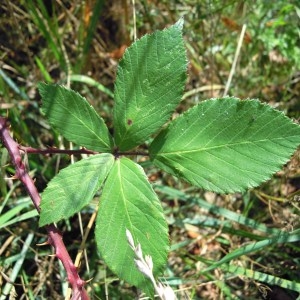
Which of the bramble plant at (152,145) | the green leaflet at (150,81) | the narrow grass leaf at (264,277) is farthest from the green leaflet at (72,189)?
the narrow grass leaf at (264,277)

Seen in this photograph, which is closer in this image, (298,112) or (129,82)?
(129,82)

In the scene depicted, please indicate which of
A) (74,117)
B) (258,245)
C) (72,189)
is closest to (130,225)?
(72,189)

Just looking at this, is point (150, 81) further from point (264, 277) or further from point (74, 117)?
point (264, 277)

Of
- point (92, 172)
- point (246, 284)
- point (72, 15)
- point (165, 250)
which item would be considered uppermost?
point (72, 15)

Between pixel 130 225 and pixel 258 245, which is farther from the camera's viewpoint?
pixel 258 245

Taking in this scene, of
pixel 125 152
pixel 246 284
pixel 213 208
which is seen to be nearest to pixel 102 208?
pixel 125 152

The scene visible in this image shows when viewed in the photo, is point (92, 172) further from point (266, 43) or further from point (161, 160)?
point (266, 43)

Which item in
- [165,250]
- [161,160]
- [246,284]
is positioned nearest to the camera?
[165,250]
